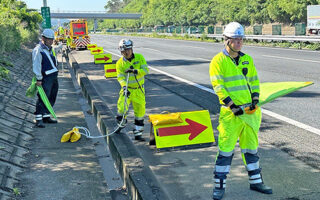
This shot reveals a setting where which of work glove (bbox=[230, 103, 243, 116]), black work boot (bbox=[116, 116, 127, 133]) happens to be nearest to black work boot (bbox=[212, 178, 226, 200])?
work glove (bbox=[230, 103, 243, 116])

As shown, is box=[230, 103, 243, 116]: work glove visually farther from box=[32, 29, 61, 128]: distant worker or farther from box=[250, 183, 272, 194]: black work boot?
box=[32, 29, 61, 128]: distant worker

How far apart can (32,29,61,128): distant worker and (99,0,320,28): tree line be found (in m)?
45.1

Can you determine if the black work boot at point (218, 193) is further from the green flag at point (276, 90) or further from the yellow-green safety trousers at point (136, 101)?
the yellow-green safety trousers at point (136, 101)

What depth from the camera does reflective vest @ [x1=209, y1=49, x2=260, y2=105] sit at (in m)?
4.49

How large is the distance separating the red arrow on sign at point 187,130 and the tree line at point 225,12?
46.1 metres

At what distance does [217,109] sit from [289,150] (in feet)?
10.3

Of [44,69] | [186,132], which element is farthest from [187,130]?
[44,69]

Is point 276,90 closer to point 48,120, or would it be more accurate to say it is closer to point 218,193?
point 218,193

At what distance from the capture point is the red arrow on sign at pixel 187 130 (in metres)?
6.43

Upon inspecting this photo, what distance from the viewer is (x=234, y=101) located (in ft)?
14.9

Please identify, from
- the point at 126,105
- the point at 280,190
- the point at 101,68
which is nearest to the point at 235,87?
the point at 280,190

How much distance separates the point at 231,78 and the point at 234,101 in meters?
0.27

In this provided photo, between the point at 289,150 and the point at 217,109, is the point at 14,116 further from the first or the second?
the point at 289,150

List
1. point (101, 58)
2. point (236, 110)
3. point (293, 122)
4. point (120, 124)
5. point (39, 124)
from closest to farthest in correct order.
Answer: point (236, 110) < point (120, 124) < point (293, 122) < point (39, 124) < point (101, 58)
